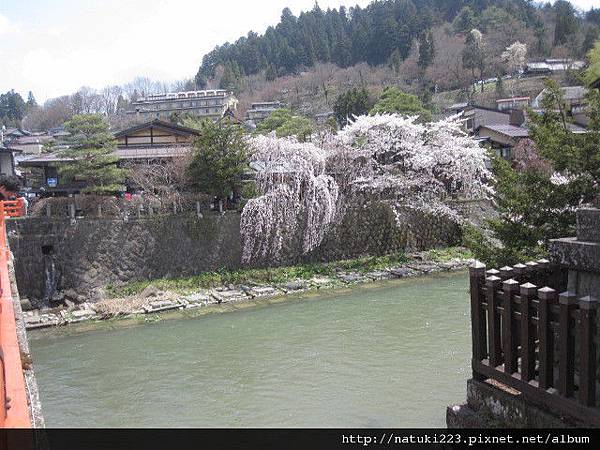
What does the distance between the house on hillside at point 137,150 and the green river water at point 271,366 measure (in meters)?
8.29

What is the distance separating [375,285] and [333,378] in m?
7.94

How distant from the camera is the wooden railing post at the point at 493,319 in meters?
3.90

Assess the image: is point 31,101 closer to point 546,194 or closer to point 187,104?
point 187,104

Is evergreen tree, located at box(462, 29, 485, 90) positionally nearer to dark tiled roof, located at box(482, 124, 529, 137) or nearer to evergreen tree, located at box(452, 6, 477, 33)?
evergreen tree, located at box(452, 6, 477, 33)

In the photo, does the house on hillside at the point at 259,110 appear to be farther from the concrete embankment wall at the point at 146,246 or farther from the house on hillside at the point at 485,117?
the concrete embankment wall at the point at 146,246

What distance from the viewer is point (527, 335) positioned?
11.8 ft

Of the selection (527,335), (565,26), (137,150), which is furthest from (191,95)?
(527,335)

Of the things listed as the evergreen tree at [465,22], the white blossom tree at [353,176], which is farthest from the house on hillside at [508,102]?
the white blossom tree at [353,176]

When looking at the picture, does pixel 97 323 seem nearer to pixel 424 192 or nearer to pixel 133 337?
pixel 133 337

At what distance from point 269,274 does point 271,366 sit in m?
7.77

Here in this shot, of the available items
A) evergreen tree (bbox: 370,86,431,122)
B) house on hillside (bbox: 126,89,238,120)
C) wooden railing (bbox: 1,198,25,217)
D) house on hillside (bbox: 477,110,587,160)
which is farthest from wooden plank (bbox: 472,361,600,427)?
house on hillside (bbox: 126,89,238,120)

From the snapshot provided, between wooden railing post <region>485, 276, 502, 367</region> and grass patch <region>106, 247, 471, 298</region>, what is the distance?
14.0 metres

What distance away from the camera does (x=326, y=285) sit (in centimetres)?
1750

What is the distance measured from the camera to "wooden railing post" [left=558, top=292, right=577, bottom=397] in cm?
326
